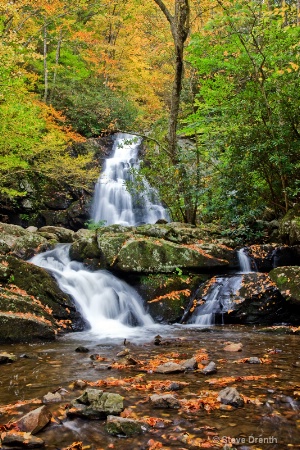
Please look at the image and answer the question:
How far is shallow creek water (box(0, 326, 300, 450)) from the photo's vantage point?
2.77 meters

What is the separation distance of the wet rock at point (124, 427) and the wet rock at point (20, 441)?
0.51 metres

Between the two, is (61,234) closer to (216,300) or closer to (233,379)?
(216,300)

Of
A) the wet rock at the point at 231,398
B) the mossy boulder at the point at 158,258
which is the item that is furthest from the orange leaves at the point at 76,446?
the mossy boulder at the point at 158,258

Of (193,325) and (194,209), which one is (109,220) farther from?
(193,325)

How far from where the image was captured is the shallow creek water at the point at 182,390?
2771 millimetres

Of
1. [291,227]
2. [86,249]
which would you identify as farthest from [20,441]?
[291,227]

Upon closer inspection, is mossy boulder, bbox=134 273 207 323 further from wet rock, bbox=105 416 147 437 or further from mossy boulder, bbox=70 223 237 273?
wet rock, bbox=105 416 147 437

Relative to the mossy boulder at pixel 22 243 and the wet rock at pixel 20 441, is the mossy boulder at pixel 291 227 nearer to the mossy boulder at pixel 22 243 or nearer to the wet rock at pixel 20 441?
the mossy boulder at pixel 22 243

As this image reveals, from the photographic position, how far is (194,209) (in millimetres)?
13070

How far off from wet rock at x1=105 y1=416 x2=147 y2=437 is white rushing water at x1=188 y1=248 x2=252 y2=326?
5.63 meters

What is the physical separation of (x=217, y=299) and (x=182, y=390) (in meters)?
5.13

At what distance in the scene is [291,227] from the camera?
31.7ft

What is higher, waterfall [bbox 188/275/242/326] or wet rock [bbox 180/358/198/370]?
waterfall [bbox 188/275/242/326]

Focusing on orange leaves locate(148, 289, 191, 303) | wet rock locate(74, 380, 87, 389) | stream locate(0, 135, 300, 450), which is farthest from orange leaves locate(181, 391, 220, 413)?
orange leaves locate(148, 289, 191, 303)
